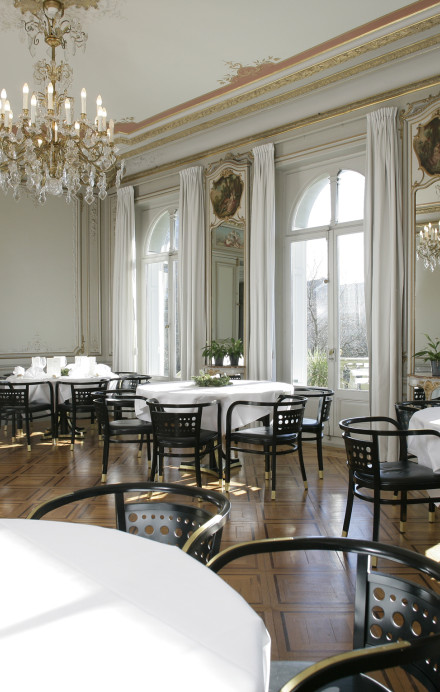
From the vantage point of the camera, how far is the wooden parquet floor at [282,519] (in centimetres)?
222

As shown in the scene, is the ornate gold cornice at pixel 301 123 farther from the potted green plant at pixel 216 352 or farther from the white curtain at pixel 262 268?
the potted green plant at pixel 216 352

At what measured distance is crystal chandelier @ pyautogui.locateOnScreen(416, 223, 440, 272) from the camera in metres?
5.05

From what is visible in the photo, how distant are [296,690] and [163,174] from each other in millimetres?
7768

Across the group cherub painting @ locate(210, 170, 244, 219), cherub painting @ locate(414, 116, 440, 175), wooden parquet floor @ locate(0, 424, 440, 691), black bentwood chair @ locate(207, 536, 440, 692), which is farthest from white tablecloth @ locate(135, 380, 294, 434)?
black bentwood chair @ locate(207, 536, 440, 692)

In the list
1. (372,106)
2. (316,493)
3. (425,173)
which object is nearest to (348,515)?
(316,493)

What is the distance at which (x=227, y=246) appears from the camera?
276 inches

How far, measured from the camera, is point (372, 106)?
551 cm

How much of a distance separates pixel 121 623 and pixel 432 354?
454cm

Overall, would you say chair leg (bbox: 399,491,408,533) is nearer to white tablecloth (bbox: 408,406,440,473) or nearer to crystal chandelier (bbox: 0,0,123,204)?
white tablecloth (bbox: 408,406,440,473)

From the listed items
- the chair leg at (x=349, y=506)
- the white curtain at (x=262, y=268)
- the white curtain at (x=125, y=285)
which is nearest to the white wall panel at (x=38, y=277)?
the white curtain at (x=125, y=285)

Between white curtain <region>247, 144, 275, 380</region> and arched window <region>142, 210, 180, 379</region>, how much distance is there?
1757 mm

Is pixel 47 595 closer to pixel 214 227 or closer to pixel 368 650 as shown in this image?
pixel 368 650

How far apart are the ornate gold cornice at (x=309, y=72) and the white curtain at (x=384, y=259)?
546 mm

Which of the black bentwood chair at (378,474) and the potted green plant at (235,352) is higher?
the potted green plant at (235,352)
